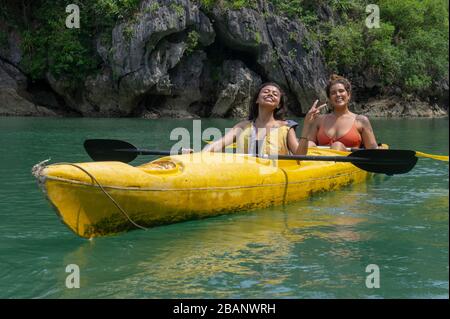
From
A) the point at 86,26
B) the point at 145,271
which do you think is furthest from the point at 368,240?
the point at 86,26

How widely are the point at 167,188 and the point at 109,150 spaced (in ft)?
4.86

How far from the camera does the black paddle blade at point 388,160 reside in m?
5.27

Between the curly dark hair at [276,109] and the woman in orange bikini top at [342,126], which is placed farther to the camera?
the woman in orange bikini top at [342,126]

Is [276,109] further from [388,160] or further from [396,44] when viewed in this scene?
[396,44]

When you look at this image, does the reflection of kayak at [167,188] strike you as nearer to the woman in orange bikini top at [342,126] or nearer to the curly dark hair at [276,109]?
the curly dark hair at [276,109]

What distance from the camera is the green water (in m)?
3.22

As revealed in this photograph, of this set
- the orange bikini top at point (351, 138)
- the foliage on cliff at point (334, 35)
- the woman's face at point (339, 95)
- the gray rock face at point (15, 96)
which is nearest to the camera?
the woman's face at point (339, 95)

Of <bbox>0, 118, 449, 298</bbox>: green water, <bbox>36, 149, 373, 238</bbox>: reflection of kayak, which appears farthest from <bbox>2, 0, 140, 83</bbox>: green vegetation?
<bbox>36, 149, 373, 238</bbox>: reflection of kayak

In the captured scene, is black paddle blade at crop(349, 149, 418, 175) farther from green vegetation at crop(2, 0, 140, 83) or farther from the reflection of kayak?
green vegetation at crop(2, 0, 140, 83)

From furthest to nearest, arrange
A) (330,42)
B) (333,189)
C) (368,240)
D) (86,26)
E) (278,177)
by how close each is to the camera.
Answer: (330,42), (86,26), (333,189), (278,177), (368,240)

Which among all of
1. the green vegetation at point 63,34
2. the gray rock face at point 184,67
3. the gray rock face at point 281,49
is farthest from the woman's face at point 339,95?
the gray rock face at point 281,49

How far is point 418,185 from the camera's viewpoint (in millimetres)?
6887
